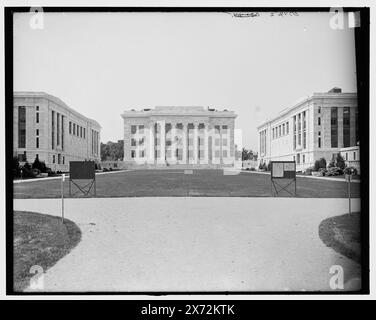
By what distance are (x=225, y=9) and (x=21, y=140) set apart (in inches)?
160

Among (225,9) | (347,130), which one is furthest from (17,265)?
(347,130)

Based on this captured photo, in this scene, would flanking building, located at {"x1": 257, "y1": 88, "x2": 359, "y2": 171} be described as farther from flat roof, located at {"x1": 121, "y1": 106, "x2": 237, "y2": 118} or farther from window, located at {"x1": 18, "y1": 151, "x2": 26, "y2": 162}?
window, located at {"x1": 18, "y1": 151, "x2": 26, "y2": 162}

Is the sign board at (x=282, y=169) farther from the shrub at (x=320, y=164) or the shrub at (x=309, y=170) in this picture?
the shrub at (x=320, y=164)

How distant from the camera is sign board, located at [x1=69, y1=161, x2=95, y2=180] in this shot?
17.8 feet

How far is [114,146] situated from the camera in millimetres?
5520

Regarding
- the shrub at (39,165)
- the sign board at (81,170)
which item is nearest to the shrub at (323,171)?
the sign board at (81,170)

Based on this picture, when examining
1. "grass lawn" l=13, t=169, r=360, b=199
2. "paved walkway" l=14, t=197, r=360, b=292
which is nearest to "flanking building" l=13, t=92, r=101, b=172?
"grass lawn" l=13, t=169, r=360, b=199

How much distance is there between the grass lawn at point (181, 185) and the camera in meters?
5.48

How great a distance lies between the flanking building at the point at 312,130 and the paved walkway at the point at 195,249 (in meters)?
0.96

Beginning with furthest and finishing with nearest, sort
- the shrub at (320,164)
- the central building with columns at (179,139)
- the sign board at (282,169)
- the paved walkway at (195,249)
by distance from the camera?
the sign board at (282,169), the shrub at (320,164), the central building with columns at (179,139), the paved walkway at (195,249)

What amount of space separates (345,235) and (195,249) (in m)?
2.59

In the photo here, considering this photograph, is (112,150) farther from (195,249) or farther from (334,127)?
(334,127)

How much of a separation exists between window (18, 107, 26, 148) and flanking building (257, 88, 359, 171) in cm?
421

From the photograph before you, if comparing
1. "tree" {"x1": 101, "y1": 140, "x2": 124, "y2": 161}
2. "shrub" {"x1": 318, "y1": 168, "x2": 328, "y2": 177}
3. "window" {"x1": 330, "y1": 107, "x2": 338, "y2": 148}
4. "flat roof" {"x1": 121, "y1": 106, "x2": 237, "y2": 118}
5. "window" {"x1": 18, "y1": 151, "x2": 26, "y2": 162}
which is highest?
"flat roof" {"x1": 121, "y1": 106, "x2": 237, "y2": 118}
